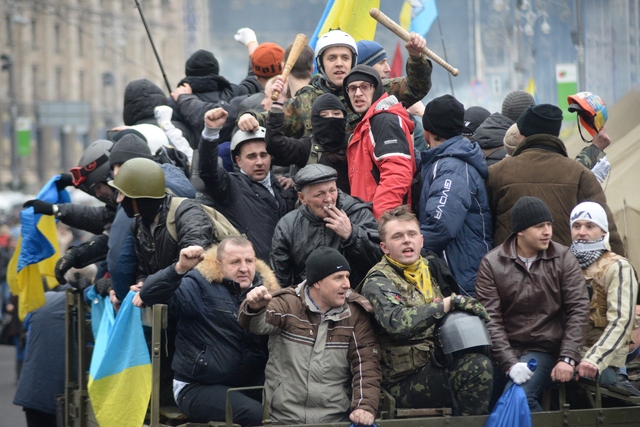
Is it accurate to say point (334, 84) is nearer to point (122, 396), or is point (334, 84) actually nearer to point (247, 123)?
point (247, 123)

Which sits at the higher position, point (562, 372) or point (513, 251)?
point (513, 251)

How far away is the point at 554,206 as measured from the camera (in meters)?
7.05

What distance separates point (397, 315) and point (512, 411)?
79cm

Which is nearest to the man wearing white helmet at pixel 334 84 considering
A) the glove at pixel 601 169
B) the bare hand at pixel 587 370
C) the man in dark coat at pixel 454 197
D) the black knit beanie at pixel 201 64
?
the man in dark coat at pixel 454 197

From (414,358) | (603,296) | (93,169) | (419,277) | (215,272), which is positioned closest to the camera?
(414,358)

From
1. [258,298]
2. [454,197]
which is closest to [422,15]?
[454,197]

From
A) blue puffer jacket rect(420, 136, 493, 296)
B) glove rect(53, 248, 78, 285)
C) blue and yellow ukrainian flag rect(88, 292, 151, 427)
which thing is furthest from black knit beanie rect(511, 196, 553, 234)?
glove rect(53, 248, 78, 285)

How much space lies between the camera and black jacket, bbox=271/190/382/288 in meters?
6.83

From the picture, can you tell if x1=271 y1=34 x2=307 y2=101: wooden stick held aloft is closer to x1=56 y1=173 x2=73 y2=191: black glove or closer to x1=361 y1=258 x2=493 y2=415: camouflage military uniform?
x1=361 y1=258 x2=493 y2=415: camouflage military uniform

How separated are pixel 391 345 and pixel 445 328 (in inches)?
13.8

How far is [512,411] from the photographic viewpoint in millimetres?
6090

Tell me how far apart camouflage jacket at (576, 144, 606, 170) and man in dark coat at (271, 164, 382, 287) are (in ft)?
5.30

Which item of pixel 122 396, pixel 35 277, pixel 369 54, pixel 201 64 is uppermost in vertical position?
pixel 201 64

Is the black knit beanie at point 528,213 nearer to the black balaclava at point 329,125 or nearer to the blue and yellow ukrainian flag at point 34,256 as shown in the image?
the black balaclava at point 329,125
